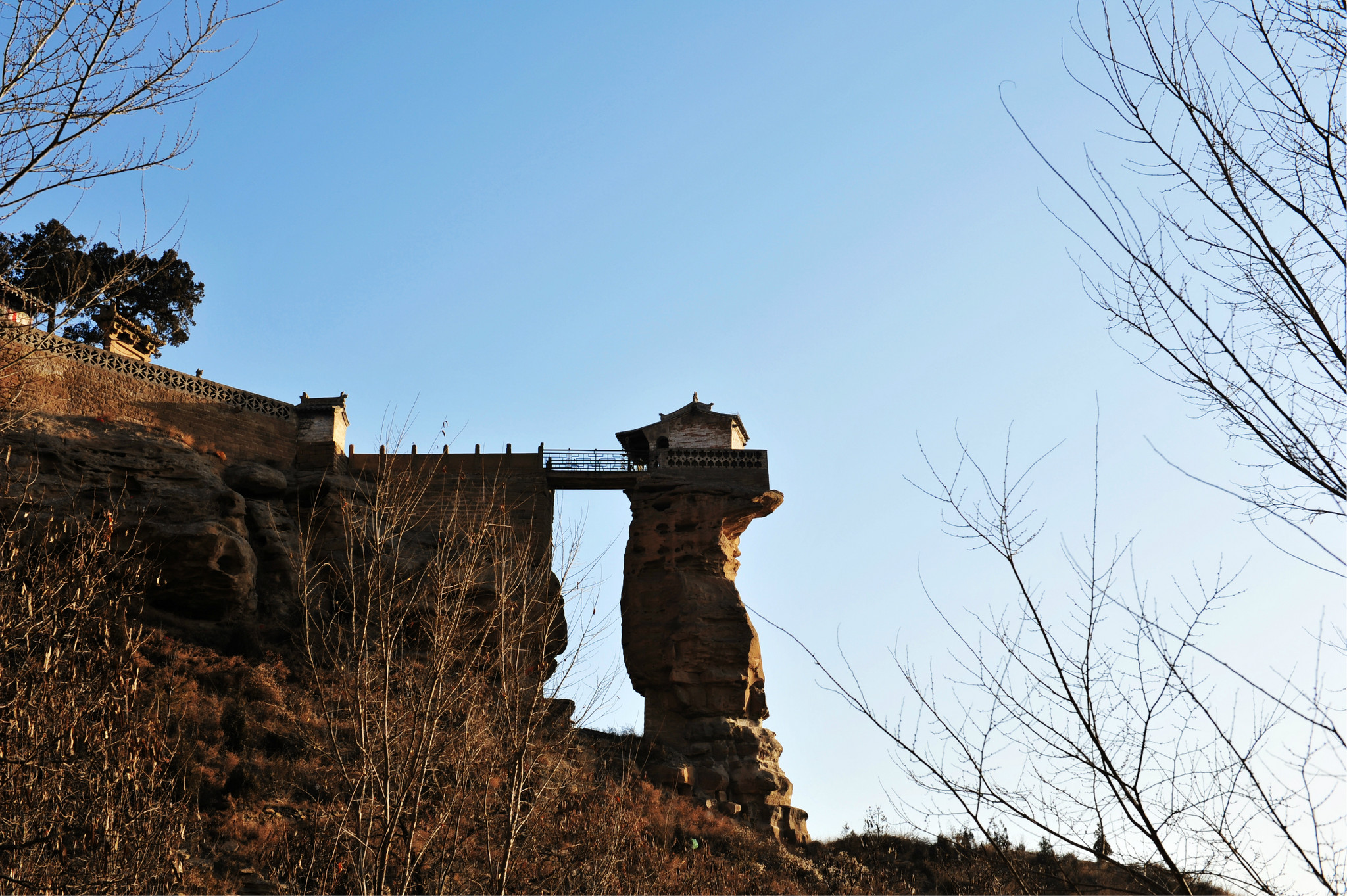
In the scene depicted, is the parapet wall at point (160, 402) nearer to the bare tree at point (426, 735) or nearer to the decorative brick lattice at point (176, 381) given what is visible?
the decorative brick lattice at point (176, 381)

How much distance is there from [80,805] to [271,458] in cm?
2221

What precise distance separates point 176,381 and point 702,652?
1601cm

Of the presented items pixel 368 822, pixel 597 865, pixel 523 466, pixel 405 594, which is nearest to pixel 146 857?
pixel 368 822

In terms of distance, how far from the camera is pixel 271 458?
30.0 metres

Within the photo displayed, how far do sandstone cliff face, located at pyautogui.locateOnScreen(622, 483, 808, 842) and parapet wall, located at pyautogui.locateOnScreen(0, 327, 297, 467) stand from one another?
10437 mm

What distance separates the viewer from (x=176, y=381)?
29.2m

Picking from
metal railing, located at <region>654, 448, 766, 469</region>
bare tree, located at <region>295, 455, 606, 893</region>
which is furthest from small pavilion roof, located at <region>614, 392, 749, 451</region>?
bare tree, located at <region>295, 455, 606, 893</region>

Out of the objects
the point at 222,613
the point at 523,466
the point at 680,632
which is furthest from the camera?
the point at 523,466

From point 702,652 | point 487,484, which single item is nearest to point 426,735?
point 702,652

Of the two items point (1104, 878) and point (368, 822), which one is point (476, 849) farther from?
point (1104, 878)

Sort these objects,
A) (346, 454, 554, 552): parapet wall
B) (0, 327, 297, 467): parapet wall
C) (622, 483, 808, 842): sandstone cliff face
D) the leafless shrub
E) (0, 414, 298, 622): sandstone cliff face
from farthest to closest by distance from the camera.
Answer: (346, 454, 554, 552): parapet wall, (0, 327, 297, 467): parapet wall, (622, 483, 808, 842): sandstone cliff face, (0, 414, 298, 622): sandstone cliff face, the leafless shrub

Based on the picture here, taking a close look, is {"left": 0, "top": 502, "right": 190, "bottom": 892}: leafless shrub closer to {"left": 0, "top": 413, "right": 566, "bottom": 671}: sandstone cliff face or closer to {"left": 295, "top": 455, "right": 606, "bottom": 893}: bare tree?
{"left": 295, "top": 455, "right": 606, "bottom": 893}: bare tree

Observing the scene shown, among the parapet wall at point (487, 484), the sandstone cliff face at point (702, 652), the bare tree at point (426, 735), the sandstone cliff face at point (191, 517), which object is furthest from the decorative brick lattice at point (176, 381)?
the bare tree at point (426, 735)

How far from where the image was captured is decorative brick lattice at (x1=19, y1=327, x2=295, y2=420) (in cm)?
2773
